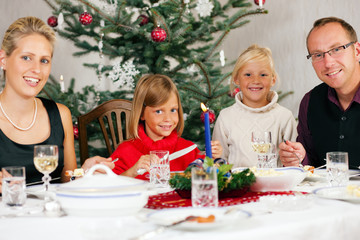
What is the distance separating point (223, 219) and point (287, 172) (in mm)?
595

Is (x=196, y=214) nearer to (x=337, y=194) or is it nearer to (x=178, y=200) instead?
(x=178, y=200)

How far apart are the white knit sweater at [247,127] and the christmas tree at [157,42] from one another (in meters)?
0.50

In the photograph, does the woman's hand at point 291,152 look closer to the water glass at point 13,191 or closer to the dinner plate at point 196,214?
the dinner plate at point 196,214

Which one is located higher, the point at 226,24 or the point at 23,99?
the point at 226,24

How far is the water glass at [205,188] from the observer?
108 cm

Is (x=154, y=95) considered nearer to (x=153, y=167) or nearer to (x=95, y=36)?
(x=153, y=167)

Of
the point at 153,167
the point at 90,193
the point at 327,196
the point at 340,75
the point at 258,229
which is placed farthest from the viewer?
the point at 340,75

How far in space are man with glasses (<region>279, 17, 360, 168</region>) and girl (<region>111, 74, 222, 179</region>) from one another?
2.38 ft

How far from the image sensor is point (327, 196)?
1.21 meters

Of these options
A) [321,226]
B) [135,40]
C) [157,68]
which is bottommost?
[321,226]

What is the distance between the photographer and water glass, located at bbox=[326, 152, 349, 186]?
1420mm

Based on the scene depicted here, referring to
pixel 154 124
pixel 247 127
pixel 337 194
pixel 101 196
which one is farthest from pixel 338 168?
pixel 247 127

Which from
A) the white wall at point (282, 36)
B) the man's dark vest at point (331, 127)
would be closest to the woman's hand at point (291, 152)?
the man's dark vest at point (331, 127)

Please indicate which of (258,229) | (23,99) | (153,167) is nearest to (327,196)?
(258,229)
